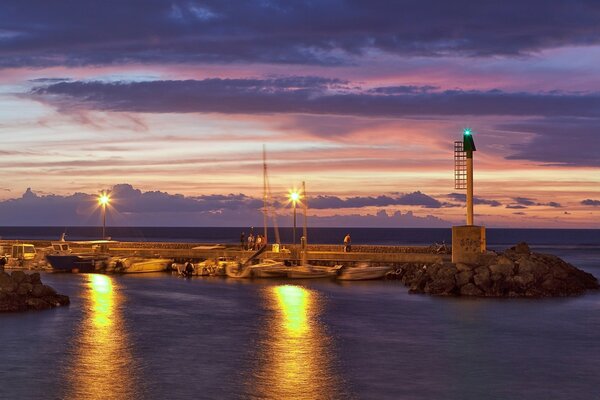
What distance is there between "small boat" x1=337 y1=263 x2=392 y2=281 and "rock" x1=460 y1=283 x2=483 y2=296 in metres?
14.2

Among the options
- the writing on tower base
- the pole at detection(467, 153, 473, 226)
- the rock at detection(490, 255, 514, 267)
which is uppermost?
the pole at detection(467, 153, 473, 226)

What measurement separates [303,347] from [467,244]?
27355mm

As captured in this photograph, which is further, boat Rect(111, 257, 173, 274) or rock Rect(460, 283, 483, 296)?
boat Rect(111, 257, 173, 274)

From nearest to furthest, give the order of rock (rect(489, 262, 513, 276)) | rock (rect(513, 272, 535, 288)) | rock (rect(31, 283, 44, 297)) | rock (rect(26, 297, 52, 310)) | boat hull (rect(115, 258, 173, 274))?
rock (rect(26, 297, 52, 310)) → rock (rect(31, 283, 44, 297)) → rock (rect(513, 272, 535, 288)) → rock (rect(489, 262, 513, 276)) → boat hull (rect(115, 258, 173, 274))

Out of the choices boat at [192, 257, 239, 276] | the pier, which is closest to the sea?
the pier

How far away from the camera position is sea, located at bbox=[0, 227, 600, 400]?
105ft

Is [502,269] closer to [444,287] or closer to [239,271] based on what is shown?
[444,287]

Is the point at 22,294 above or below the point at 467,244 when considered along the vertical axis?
below

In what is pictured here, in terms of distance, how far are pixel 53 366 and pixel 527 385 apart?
744 inches

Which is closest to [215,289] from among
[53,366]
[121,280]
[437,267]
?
[121,280]

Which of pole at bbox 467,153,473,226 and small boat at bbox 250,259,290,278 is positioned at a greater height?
pole at bbox 467,153,473,226

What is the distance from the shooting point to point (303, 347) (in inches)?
1582

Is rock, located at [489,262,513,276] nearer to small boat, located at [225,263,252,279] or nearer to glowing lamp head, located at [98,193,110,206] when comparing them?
small boat, located at [225,263,252,279]

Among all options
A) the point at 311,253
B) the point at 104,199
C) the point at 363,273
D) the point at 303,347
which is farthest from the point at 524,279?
the point at 104,199
